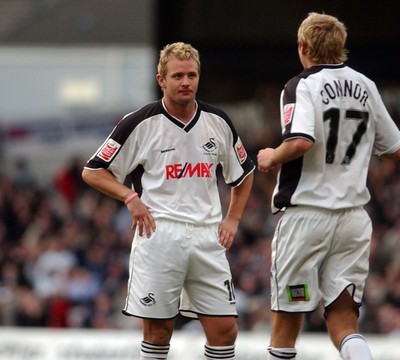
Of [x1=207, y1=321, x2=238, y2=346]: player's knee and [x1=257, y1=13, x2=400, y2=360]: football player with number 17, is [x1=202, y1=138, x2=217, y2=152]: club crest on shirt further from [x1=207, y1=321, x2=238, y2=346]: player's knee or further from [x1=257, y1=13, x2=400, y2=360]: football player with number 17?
[x1=207, y1=321, x2=238, y2=346]: player's knee

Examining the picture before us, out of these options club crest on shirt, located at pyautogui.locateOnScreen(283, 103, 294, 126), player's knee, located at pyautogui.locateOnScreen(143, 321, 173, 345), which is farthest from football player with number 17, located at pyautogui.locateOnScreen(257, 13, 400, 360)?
player's knee, located at pyautogui.locateOnScreen(143, 321, 173, 345)

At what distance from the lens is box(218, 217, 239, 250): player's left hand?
784 centimetres

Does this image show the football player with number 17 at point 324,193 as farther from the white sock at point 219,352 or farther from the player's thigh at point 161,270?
the player's thigh at point 161,270

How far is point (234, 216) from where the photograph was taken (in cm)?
798

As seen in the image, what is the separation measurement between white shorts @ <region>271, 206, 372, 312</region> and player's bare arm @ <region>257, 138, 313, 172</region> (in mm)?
338

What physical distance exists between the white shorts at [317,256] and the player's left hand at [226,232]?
15.9 inches

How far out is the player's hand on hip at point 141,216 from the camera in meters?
7.60

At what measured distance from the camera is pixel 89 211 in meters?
20.7

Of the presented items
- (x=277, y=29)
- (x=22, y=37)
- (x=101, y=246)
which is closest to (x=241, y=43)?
Result: (x=277, y=29)

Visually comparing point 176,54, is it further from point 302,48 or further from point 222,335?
point 222,335

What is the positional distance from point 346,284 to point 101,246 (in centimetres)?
1194

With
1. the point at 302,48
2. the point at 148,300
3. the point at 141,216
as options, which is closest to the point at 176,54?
the point at 302,48

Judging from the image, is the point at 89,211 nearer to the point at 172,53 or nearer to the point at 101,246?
the point at 101,246

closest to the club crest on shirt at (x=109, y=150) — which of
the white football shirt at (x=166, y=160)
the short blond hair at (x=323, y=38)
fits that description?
the white football shirt at (x=166, y=160)
